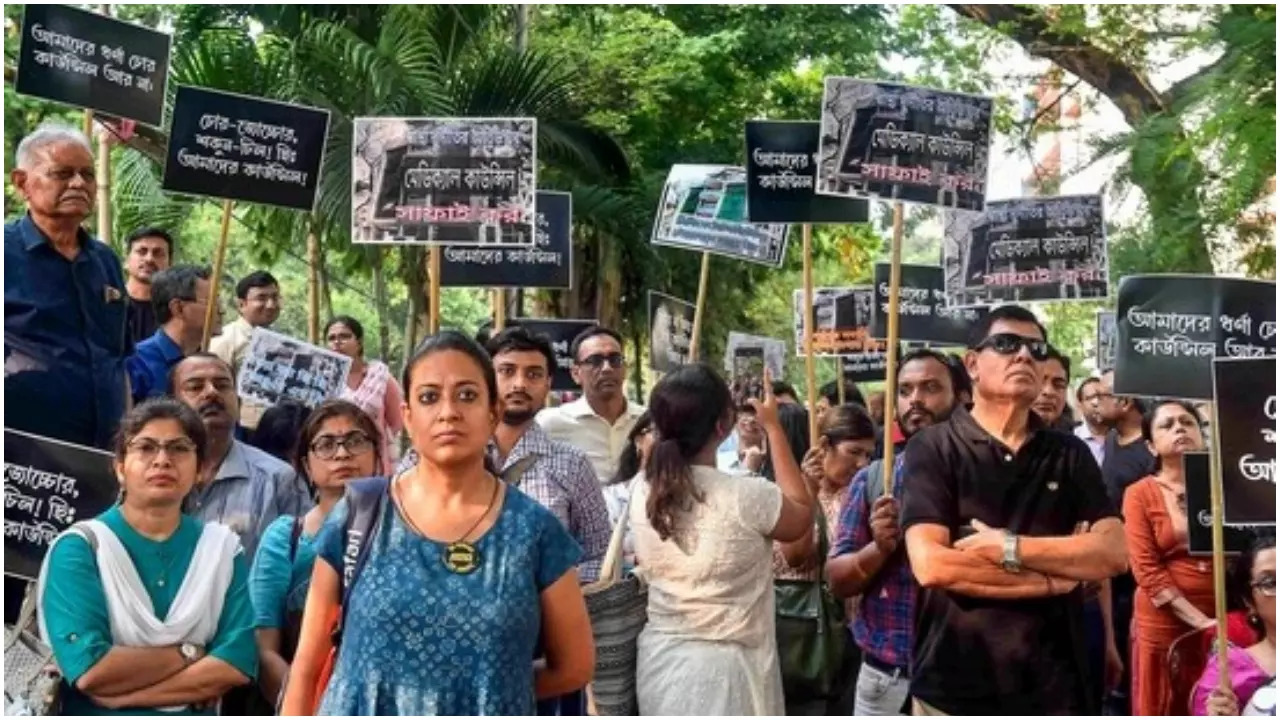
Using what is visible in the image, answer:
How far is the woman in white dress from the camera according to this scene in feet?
21.9

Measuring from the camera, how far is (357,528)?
491 cm

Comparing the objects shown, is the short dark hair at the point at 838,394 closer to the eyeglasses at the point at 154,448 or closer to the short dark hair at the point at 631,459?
the short dark hair at the point at 631,459

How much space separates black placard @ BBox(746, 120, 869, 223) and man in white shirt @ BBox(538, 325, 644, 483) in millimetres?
2029

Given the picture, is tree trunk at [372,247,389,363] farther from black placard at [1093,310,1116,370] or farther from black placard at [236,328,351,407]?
black placard at [236,328,351,407]

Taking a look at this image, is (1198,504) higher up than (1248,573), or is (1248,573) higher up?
(1198,504)

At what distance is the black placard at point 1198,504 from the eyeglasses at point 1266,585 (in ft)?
1.03

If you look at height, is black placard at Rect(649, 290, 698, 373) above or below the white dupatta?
above

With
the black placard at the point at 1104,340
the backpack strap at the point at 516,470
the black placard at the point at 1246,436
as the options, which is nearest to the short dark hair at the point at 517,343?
the backpack strap at the point at 516,470

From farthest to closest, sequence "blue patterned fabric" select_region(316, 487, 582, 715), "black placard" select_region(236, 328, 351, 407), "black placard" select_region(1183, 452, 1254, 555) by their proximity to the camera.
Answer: "black placard" select_region(236, 328, 351, 407) → "black placard" select_region(1183, 452, 1254, 555) → "blue patterned fabric" select_region(316, 487, 582, 715)

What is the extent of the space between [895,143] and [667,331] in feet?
14.1

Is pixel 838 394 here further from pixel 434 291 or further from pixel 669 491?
pixel 669 491

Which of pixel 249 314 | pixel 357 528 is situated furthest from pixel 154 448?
pixel 249 314

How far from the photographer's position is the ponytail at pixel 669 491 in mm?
6746

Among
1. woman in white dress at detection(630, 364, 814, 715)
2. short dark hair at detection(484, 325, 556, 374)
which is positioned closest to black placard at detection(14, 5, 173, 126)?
short dark hair at detection(484, 325, 556, 374)
